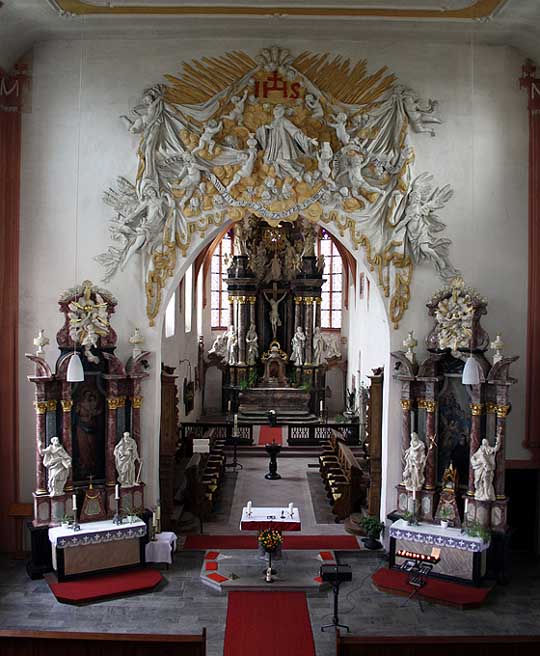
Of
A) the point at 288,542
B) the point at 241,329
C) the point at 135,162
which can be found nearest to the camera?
the point at 135,162

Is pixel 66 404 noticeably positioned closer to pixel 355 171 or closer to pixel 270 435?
pixel 355 171

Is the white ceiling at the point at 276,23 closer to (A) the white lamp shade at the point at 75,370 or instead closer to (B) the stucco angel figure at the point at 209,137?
(B) the stucco angel figure at the point at 209,137

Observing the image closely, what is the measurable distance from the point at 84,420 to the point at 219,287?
1921 cm

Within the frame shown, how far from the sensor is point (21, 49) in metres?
15.0

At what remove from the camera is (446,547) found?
1398cm

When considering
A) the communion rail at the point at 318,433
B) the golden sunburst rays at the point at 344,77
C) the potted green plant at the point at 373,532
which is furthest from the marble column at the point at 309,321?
the golden sunburst rays at the point at 344,77

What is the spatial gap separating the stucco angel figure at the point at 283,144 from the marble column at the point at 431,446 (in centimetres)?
544

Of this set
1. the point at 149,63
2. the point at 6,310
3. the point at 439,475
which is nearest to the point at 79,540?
the point at 6,310

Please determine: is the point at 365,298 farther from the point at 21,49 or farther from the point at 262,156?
the point at 21,49

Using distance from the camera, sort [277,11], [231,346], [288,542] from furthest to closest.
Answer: [231,346], [288,542], [277,11]

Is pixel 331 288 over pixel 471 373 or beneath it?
over

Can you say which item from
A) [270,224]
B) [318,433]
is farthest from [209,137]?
[318,433]

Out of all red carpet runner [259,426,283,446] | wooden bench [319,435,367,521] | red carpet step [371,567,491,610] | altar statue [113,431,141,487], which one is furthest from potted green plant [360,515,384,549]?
red carpet runner [259,426,283,446]

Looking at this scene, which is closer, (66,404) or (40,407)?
(40,407)
